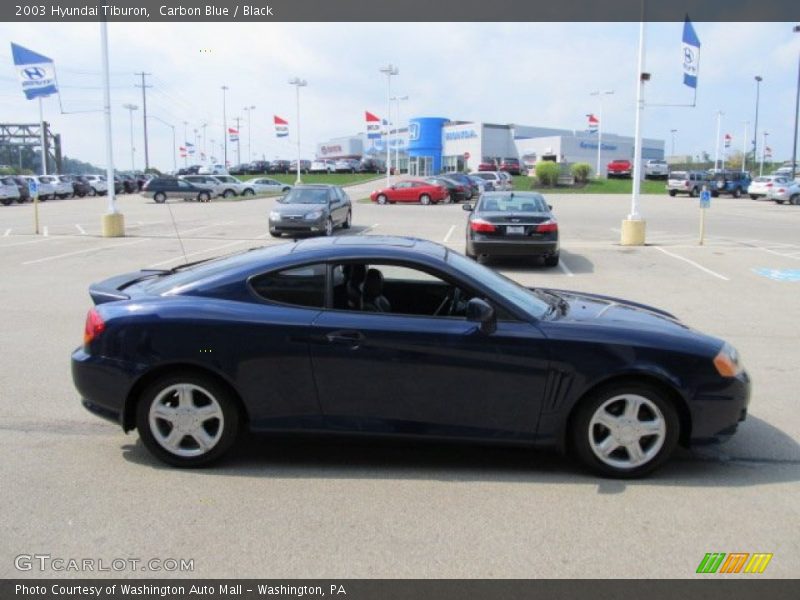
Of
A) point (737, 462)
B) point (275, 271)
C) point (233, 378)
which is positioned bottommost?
point (737, 462)

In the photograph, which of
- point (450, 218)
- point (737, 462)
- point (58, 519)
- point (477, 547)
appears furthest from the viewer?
point (450, 218)

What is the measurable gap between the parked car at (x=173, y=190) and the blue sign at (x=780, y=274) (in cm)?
3673

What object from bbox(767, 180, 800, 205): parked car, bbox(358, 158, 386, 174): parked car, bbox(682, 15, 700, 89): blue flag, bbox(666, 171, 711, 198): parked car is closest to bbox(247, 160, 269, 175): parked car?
bbox(358, 158, 386, 174): parked car

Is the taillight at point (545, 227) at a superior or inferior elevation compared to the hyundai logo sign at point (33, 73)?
inferior

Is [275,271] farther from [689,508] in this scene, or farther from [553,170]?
[553,170]

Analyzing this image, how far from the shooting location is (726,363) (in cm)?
442

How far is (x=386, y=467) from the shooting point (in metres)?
4.53

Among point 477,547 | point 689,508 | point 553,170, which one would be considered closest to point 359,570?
point 477,547

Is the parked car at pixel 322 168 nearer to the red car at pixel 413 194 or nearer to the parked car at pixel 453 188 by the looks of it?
the red car at pixel 413 194

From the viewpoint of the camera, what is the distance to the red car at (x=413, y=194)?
3881 cm

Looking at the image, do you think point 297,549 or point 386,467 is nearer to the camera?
point 297,549

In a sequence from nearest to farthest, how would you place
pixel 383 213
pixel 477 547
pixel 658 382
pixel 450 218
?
pixel 477 547, pixel 658 382, pixel 450 218, pixel 383 213

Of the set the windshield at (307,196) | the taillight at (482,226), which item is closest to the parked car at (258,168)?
the windshield at (307,196)

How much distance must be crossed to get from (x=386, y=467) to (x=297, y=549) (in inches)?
44.0
